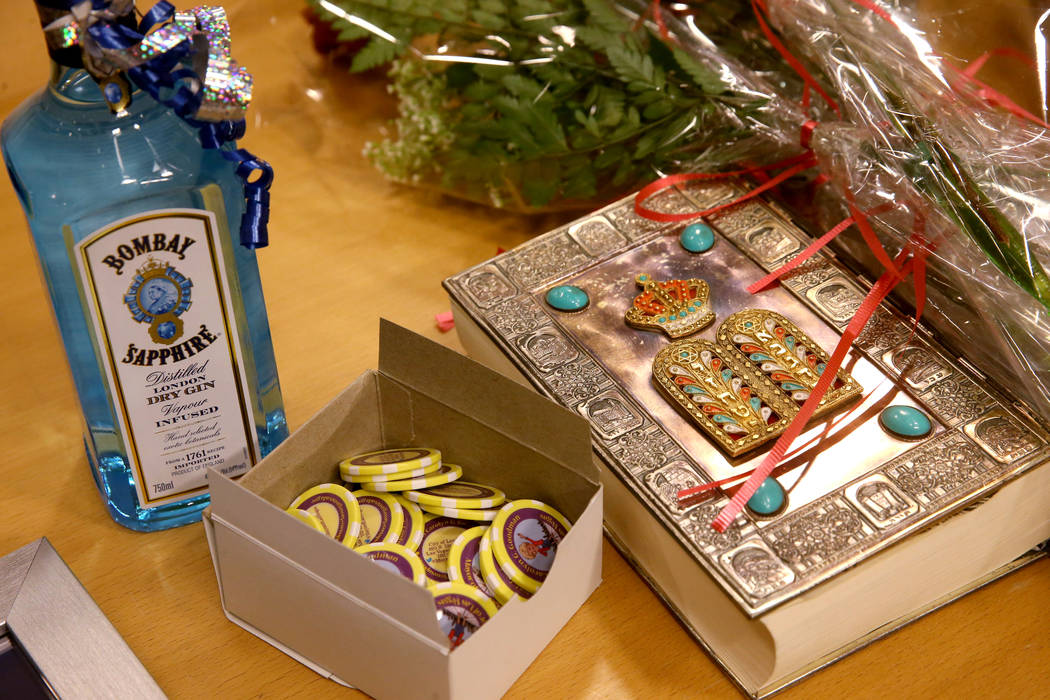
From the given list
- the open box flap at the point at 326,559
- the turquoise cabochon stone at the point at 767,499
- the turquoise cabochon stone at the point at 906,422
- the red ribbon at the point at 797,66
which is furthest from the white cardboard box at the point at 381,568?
the red ribbon at the point at 797,66

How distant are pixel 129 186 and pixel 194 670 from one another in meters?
0.32

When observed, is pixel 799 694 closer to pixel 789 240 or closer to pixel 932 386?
pixel 932 386

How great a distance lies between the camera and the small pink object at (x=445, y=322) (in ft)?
3.00

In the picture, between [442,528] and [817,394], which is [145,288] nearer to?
[442,528]

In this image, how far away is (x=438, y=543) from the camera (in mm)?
727

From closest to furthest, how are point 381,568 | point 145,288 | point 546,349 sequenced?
1. point 381,568
2. point 145,288
3. point 546,349

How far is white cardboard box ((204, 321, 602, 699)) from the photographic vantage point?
0.60m

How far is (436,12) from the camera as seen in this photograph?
0.97 m

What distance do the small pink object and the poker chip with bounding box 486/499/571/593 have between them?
245 mm

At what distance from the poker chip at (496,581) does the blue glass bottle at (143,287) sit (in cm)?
21

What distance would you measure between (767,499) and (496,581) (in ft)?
0.61

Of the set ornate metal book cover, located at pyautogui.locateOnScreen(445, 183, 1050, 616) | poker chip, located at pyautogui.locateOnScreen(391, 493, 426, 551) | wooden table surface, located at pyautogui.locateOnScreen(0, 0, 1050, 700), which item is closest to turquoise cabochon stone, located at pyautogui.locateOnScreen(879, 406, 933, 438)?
ornate metal book cover, located at pyautogui.locateOnScreen(445, 183, 1050, 616)

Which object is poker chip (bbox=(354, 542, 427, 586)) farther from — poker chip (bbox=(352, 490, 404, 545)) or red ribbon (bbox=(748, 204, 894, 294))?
red ribbon (bbox=(748, 204, 894, 294))

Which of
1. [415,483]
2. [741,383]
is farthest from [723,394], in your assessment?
[415,483]
